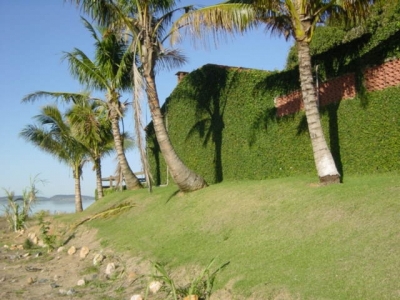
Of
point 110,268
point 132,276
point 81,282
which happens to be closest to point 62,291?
point 81,282

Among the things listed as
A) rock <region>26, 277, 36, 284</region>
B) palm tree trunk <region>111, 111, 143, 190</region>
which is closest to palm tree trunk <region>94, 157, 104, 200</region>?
palm tree trunk <region>111, 111, 143, 190</region>

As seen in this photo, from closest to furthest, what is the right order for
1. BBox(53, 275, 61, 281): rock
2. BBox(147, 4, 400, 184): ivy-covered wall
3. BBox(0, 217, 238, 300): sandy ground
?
BBox(0, 217, 238, 300): sandy ground, BBox(147, 4, 400, 184): ivy-covered wall, BBox(53, 275, 61, 281): rock

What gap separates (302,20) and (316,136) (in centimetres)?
290

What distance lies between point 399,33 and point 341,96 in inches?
87.7

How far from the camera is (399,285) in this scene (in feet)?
18.0

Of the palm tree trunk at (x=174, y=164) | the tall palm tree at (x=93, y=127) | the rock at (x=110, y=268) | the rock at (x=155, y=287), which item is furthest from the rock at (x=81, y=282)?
the tall palm tree at (x=93, y=127)

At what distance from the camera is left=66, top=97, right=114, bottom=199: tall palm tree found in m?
23.8

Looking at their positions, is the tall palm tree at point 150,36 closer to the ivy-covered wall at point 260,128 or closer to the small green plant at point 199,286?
the ivy-covered wall at point 260,128

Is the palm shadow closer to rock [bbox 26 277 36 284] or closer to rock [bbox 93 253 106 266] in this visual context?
rock [bbox 93 253 106 266]

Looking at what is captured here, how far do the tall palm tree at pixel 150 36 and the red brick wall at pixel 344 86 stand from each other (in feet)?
11.9

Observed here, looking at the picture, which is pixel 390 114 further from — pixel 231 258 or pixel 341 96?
pixel 231 258

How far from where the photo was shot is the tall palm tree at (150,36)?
14.9m

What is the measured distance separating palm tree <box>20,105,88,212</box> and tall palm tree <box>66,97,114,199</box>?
592 millimetres

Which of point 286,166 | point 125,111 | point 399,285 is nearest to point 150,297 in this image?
point 399,285
